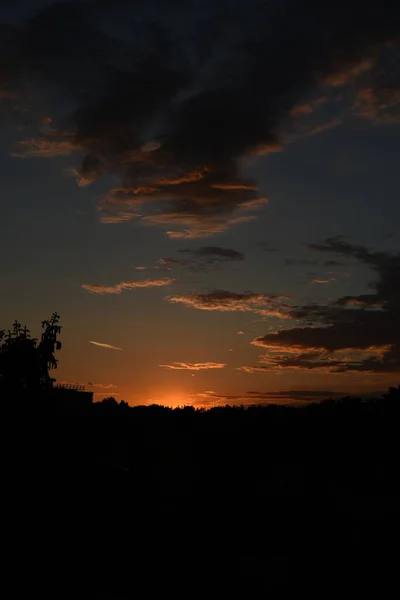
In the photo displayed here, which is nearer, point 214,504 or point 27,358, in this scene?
point 214,504

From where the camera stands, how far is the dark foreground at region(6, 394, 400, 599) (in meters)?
8.48

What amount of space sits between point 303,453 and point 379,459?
1.28 meters

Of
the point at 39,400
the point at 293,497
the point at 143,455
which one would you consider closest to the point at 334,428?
the point at 293,497

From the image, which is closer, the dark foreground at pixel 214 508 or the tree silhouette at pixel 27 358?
the dark foreground at pixel 214 508

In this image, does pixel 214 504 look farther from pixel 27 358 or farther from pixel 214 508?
pixel 27 358

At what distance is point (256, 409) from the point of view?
1280cm

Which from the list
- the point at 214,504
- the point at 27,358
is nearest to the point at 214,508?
the point at 214,504

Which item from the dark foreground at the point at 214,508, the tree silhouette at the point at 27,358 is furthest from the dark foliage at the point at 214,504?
the tree silhouette at the point at 27,358

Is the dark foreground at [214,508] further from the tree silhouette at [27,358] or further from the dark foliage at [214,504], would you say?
the tree silhouette at [27,358]

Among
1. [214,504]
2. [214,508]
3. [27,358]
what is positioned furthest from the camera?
[27,358]

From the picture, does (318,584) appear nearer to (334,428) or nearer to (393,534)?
(393,534)

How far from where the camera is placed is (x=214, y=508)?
10.1m

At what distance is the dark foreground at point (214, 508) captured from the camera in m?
8.48

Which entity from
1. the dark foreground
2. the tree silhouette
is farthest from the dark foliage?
the tree silhouette
